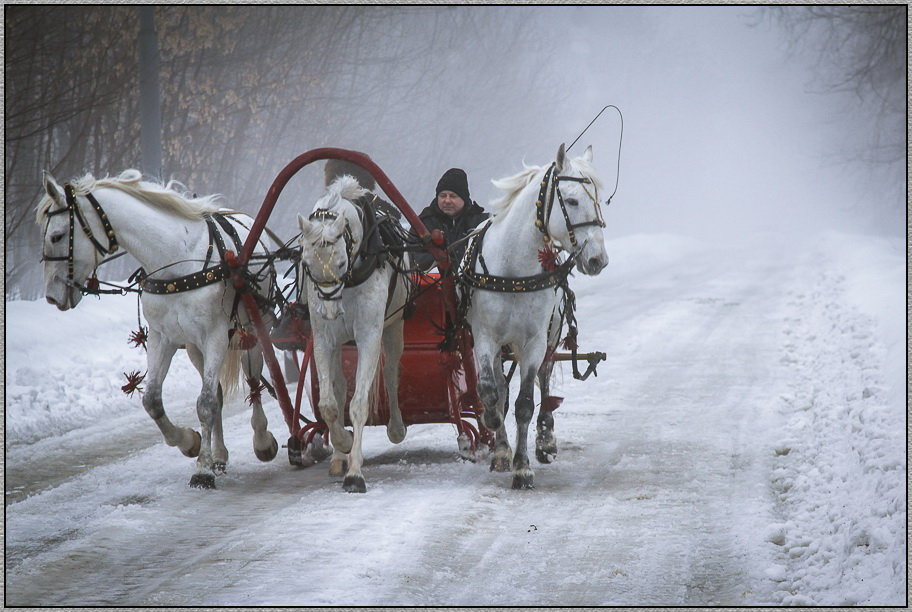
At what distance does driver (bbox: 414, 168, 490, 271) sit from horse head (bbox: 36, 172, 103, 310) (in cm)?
282

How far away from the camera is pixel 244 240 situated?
812cm

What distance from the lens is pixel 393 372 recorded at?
7.80 meters

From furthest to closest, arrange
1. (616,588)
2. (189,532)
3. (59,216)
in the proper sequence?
(59,216) → (189,532) → (616,588)

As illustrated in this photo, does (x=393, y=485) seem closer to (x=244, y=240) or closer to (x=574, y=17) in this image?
(x=244, y=240)

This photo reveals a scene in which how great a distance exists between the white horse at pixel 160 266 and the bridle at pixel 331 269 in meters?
0.88

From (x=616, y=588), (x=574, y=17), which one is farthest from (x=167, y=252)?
(x=574, y=17)

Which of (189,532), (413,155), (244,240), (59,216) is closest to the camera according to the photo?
(189,532)

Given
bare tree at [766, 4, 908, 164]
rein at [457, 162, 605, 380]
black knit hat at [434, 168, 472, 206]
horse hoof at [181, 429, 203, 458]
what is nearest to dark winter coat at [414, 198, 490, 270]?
black knit hat at [434, 168, 472, 206]

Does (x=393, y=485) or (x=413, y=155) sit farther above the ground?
(x=413, y=155)

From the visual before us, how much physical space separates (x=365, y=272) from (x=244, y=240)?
4.95 feet

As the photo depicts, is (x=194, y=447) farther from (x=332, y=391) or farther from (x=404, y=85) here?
(x=404, y=85)

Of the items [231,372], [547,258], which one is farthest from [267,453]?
[547,258]

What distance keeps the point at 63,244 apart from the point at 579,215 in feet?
11.7

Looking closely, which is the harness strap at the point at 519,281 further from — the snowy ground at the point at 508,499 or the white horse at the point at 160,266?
the white horse at the point at 160,266
